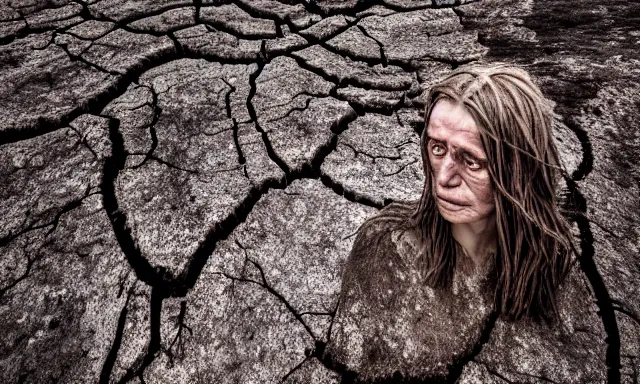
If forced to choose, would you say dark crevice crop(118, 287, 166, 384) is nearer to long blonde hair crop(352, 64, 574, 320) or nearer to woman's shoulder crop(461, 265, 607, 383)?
long blonde hair crop(352, 64, 574, 320)

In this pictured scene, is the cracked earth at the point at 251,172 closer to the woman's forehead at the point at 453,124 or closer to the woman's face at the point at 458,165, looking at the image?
the woman's face at the point at 458,165

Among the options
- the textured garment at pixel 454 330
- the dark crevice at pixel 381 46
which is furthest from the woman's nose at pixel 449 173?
the dark crevice at pixel 381 46

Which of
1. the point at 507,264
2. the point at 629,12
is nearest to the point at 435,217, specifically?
the point at 507,264

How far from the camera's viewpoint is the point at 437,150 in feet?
3.34

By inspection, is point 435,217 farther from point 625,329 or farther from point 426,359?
point 625,329

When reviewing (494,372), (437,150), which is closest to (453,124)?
(437,150)

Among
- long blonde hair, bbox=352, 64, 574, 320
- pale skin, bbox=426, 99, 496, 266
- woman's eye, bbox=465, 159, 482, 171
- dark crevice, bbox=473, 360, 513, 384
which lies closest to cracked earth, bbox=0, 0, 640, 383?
dark crevice, bbox=473, 360, 513, 384

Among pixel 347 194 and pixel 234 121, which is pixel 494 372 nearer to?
pixel 347 194

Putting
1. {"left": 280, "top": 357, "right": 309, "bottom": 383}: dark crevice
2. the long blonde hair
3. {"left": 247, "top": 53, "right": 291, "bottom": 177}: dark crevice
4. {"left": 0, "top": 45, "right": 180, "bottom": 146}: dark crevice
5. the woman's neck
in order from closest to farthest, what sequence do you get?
the long blonde hair → the woman's neck → {"left": 280, "top": 357, "right": 309, "bottom": 383}: dark crevice → {"left": 247, "top": 53, "right": 291, "bottom": 177}: dark crevice → {"left": 0, "top": 45, "right": 180, "bottom": 146}: dark crevice

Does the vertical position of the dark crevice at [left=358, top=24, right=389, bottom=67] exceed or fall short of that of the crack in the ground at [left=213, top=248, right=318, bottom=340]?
it exceeds it

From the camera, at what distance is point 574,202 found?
1.74 meters

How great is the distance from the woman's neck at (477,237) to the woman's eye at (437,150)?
0.23 m

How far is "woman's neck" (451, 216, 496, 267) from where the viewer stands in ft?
3.72

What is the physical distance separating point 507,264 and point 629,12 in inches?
110
